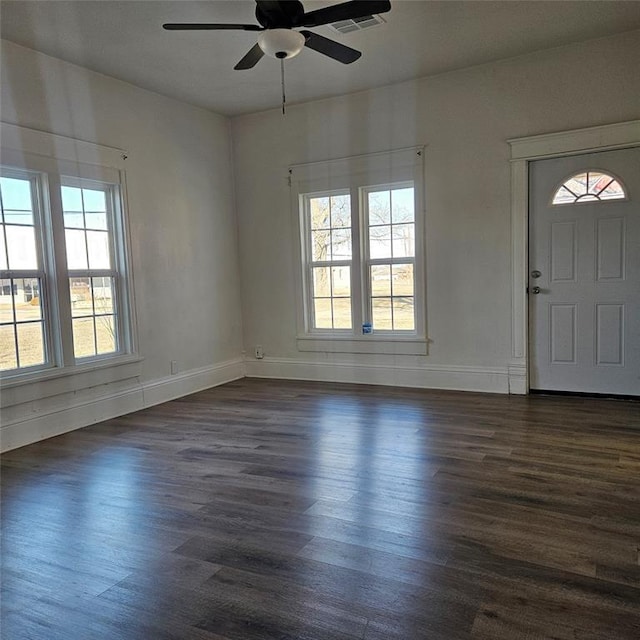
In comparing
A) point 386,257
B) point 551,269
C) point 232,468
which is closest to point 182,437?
point 232,468

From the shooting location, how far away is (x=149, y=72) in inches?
173

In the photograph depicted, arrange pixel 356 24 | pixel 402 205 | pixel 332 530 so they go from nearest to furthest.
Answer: pixel 332 530, pixel 356 24, pixel 402 205

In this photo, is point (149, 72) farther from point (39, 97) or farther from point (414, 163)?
point (414, 163)

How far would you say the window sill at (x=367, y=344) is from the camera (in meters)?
5.14

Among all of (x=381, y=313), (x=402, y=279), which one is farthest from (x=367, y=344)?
(x=402, y=279)

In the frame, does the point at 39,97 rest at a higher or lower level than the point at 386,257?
higher

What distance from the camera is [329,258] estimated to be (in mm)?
5574

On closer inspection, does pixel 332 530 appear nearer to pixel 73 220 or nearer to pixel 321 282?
pixel 73 220

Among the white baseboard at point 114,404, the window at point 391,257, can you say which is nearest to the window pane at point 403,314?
the window at point 391,257

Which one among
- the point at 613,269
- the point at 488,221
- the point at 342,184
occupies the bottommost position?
the point at 613,269

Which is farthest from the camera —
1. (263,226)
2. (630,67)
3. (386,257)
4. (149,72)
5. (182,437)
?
(263,226)

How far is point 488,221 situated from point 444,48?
1.53 m

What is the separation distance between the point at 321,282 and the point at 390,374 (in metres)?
1.28

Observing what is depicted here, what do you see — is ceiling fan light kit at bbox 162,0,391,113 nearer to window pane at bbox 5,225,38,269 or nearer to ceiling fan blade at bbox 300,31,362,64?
ceiling fan blade at bbox 300,31,362,64
